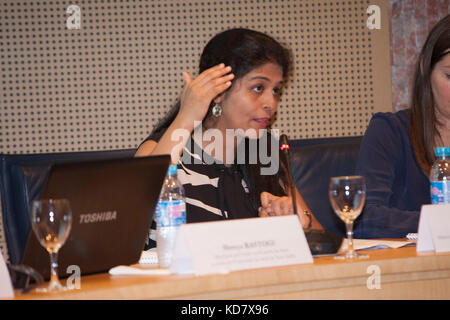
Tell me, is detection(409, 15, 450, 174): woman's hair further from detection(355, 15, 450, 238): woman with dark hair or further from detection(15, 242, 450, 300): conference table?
detection(15, 242, 450, 300): conference table

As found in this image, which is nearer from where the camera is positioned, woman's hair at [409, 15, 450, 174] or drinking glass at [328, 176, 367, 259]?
drinking glass at [328, 176, 367, 259]

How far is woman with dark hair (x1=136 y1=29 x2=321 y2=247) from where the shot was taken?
2123 millimetres

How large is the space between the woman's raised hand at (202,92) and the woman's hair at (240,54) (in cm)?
22

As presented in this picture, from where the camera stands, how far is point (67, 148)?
9.78 feet

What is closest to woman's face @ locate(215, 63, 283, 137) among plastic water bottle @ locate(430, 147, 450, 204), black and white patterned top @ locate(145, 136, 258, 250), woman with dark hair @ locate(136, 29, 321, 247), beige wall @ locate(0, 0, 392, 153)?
woman with dark hair @ locate(136, 29, 321, 247)

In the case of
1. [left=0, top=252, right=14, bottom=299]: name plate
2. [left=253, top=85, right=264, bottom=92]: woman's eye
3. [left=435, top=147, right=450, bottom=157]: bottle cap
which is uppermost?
[left=253, top=85, right=264, bottom=92]: woman's eye

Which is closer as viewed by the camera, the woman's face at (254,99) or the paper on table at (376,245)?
the paper on table at (376,245)

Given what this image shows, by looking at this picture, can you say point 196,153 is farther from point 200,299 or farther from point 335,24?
point 335,24

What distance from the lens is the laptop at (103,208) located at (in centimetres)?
114

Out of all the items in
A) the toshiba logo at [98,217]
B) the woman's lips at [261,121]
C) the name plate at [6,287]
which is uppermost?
the woman's lips at [261,121]

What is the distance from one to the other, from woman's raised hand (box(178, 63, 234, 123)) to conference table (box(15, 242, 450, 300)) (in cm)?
79

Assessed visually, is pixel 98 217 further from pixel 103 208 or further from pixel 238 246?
pixel 238 246

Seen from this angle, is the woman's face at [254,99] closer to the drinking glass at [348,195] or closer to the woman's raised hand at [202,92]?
the woman's raised hand at [202,92]

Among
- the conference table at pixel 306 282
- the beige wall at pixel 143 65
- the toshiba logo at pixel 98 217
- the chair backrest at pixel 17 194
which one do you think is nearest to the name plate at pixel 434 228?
the conference table at pixel 306 282
